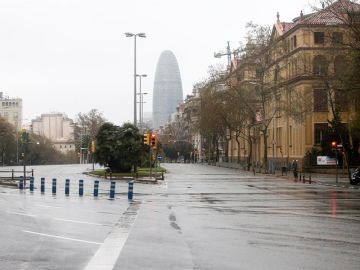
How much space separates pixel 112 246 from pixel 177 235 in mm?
2538

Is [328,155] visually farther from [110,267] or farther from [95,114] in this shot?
[95,114]

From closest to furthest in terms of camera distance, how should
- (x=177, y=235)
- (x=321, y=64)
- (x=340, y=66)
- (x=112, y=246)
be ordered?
(x=112, y=246), (x=177, y=235), (x=340, y=66), (x=321, y=64)

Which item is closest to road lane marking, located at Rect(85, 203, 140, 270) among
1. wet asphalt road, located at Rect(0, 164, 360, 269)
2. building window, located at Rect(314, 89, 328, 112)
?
wet asphalt road, located at Rect(0, 164, 360, 269)

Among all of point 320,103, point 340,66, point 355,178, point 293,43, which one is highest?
point 293,43

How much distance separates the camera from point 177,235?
15.7m

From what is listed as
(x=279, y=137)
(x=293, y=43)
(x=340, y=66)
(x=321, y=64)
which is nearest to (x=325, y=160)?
(x=293, y=43)

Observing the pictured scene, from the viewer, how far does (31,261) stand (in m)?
11.5

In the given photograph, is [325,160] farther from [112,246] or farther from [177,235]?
[112,246]

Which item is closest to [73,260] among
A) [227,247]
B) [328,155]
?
[227,247]

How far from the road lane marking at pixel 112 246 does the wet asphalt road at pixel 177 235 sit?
0.02m

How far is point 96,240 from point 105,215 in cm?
648

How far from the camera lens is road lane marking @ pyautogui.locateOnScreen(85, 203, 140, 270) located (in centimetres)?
1124

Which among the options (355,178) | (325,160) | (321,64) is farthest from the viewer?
(325,160)

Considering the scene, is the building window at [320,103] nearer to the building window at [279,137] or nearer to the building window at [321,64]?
the building window at [279,137]
